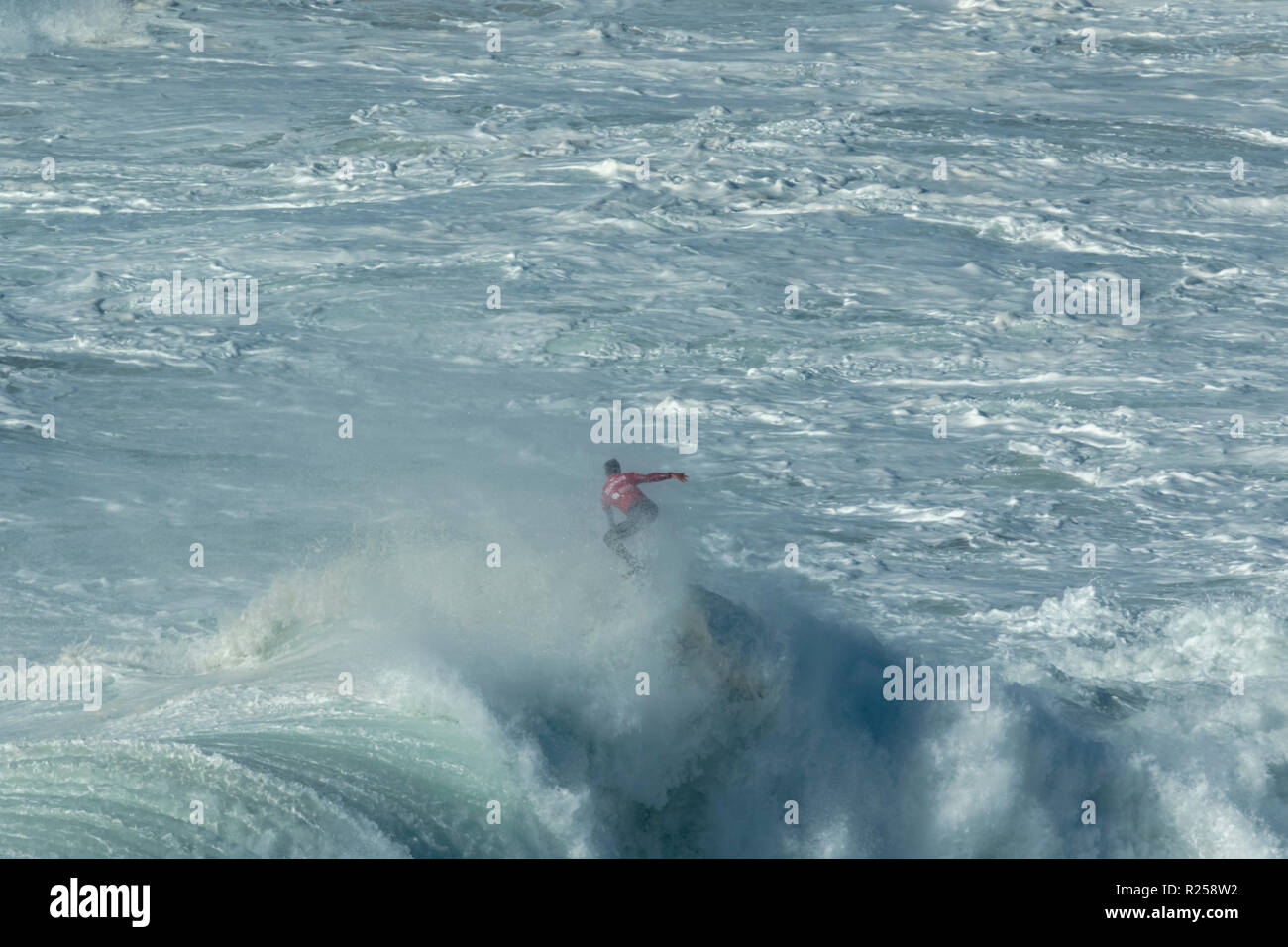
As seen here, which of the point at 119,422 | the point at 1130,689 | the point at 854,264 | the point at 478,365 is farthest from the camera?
the point at 854,264

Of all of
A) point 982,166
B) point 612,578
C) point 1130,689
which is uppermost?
point 982,166

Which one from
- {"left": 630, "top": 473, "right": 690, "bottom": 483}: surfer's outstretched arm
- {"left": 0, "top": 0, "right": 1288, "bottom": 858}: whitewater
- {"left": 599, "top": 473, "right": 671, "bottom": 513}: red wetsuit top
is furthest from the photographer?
{"left": 599, "top": 473, "right": 671, "bottom": 513}: red wetsuit top

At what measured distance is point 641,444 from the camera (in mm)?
15344

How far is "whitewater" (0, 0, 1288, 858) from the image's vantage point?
32.4 ft

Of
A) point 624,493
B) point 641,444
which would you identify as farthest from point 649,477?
point 641,444

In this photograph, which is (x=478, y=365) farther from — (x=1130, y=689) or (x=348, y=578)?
(x=1130, y=689)

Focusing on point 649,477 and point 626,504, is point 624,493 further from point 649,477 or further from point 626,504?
point 649,477

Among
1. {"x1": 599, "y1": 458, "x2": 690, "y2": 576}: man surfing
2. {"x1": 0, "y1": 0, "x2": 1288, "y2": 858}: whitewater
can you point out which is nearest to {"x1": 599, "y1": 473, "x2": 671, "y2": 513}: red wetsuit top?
{"x1": 599, "y1": 458, "x2": 690, "y2": 576}: man surfing

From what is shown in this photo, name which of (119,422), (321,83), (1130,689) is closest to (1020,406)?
(1130,689)

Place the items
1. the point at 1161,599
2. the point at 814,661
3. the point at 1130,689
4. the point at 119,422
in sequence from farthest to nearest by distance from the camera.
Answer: the point at 119,422, the point at 1161,599, the point at 1130,689, the point at 814,661

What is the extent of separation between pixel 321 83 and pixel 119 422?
12814 millimetres

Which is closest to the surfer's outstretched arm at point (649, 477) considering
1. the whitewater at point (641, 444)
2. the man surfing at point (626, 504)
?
the man surfing at point (626, 504)

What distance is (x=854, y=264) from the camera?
1995 cm

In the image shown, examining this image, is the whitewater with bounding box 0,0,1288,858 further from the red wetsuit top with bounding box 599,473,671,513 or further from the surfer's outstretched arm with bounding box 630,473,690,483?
the surfer's outstretched arm with bounding box 630,473,690,483
